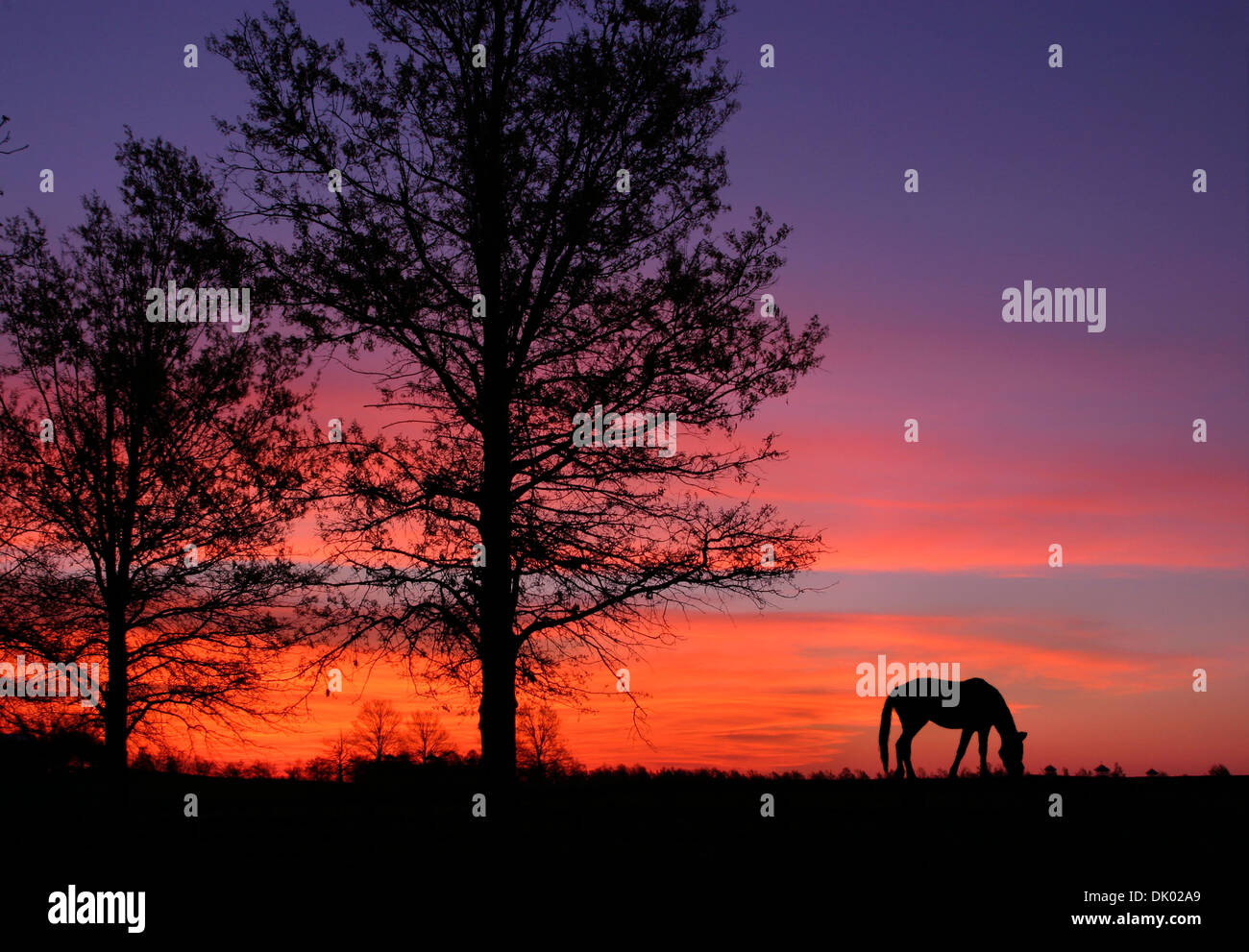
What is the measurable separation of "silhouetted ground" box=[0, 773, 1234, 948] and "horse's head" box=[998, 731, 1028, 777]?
47cm

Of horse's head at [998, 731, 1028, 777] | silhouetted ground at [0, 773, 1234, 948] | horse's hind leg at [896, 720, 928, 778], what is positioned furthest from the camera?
horse's head at [998, 731, 1028, 777]

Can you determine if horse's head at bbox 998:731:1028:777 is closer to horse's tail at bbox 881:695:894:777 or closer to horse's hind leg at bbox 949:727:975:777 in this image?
horse's hind leg at bbox 949:727:975:777

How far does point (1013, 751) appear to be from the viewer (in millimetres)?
18547

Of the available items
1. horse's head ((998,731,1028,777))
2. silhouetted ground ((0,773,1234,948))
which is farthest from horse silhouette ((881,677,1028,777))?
silhouetted ground ((0,773,1234,948))

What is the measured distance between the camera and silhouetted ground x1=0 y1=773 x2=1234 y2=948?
33.7ft

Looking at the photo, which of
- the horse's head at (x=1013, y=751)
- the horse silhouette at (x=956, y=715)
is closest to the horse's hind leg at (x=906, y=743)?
the horse silhouette at (x=956, y=715)

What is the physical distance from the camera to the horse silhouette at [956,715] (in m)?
17.1
